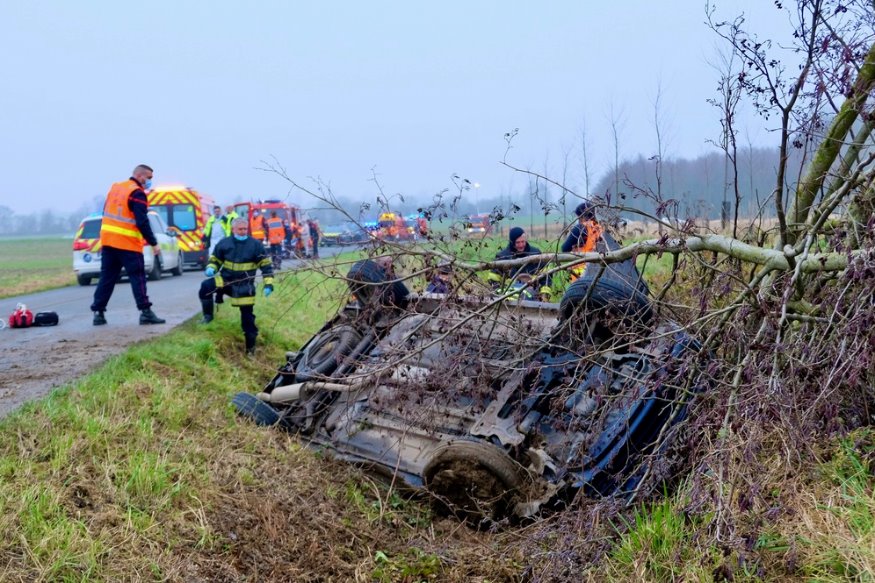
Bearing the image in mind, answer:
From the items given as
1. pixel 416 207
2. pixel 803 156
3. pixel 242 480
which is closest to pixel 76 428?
pixel 242 480

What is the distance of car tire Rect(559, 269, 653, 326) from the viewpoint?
4.62 meters

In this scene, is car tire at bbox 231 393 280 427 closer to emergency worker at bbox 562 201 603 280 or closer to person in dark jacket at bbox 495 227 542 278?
person in dark jacket at bbox 495 227 542 278

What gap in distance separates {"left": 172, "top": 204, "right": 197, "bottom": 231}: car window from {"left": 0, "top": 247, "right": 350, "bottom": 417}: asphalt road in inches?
287

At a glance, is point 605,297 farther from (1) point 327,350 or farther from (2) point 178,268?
(2) point 178,268

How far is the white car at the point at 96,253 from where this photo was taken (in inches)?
612

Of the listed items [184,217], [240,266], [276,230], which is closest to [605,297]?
[240,266]

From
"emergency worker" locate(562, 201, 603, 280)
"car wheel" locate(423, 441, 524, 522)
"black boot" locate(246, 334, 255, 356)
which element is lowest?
"car wheel" locate(423, 441, 524, 522)

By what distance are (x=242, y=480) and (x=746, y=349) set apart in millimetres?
2953

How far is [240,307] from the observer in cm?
809

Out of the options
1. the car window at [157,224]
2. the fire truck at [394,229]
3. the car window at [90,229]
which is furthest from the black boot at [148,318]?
the car window at [157,224]

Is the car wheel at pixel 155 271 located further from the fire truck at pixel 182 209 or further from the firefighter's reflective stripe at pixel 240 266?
the firefighter's reflective stripe at pixel 240 266

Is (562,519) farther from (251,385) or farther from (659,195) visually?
(251,385)

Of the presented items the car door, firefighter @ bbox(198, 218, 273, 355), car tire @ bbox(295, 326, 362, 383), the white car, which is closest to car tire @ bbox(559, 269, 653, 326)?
car tire @ bbox(295, 326, 362, 383)

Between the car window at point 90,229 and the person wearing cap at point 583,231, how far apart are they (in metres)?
13.1
